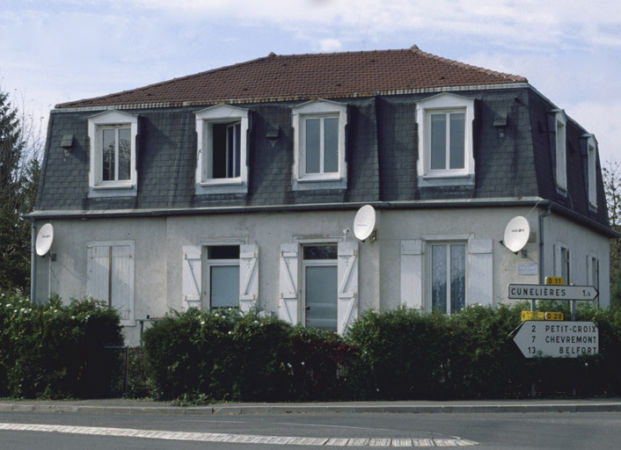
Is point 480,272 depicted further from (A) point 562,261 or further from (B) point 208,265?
(B) point 208,265

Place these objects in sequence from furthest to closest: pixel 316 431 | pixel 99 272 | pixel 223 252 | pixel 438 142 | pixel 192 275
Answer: pixel 99 272
pixel 223 252
pixel 192 275
pixel 438 142
pixel 316 431

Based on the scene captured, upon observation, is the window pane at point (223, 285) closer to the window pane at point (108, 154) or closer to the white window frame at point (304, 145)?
the white window frame at point (304, 145)

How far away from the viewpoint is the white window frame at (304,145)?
1062 inches

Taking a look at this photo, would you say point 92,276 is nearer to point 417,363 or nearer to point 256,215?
point 256,215

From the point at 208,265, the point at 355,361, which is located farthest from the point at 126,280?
the point at 355,361

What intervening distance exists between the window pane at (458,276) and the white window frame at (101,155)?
8.25 metres

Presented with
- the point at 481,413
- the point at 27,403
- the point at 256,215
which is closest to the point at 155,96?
the point at 256,215

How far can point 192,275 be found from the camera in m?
27.9

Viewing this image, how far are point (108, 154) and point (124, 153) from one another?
0.45 meters

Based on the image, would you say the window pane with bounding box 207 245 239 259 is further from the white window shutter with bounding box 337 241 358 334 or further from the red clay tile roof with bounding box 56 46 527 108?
the red clay tile roof with bounding box 56 46 527 108

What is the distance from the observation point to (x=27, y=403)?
67.8 ft

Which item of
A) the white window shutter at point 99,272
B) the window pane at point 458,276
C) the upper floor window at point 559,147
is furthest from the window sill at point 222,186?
the upper floor window at point 559,147

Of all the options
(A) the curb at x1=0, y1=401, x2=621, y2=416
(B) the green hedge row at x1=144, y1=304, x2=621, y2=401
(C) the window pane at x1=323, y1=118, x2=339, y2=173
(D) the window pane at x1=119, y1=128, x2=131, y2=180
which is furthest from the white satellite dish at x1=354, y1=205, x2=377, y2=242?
(A) the curb at x1=0, y1=401, x2=621, y2=416

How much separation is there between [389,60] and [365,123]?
134 inches
